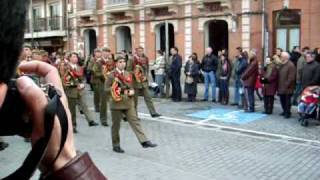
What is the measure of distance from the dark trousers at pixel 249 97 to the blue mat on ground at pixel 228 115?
229 millimetres

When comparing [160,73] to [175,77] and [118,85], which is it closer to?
[175,77]

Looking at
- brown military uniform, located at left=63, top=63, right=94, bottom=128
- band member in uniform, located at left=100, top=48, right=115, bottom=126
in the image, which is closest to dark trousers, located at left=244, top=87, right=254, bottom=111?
band member in uniform, located at left=100, top=48, right=115, bottom=126

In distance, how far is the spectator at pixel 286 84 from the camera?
12469mm

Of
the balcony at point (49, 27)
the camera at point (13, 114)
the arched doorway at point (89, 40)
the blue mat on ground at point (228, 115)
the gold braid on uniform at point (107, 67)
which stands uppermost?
the balcony at point (49, 27)

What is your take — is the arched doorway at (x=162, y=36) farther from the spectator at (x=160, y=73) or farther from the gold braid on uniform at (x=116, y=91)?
the gold braid on uniform at (x=116, y=91)

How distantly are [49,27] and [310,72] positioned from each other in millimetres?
25641

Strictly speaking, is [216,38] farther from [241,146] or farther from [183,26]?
[241,146]

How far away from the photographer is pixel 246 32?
20.9 meters

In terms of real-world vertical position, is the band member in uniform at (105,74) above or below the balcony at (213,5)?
below

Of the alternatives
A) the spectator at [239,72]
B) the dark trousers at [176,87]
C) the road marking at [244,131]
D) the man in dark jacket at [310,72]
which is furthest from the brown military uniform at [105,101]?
the man in dark jacket at [310,72]

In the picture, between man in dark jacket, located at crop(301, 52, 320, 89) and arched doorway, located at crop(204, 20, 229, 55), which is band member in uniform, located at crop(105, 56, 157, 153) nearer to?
man in dark jacket, located at crop(301, 52, 320, 89)

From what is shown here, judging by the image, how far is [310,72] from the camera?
1212cm

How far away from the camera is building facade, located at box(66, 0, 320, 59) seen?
778 inches

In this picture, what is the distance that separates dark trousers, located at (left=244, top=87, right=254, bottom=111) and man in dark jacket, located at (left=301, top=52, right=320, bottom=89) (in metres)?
1.62
